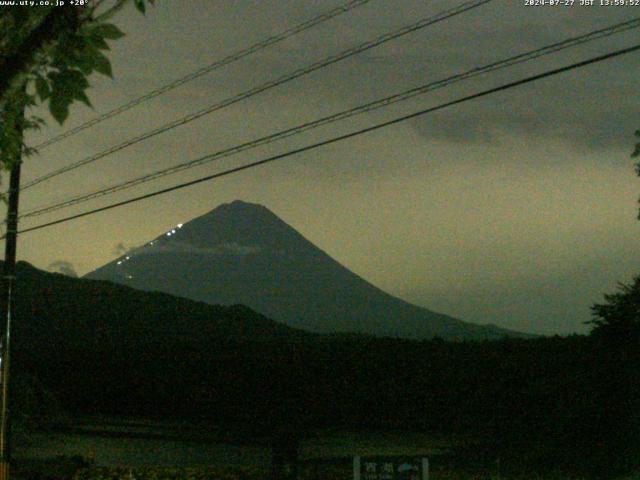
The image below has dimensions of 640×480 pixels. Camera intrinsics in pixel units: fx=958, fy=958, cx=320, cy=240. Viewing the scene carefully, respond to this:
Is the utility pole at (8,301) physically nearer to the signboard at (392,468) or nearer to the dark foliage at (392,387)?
the signboard at (392,468)

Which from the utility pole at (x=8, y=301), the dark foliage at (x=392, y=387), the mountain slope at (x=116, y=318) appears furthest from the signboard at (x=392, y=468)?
the mountain slope at (x=116, y=318)

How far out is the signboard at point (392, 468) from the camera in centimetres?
916

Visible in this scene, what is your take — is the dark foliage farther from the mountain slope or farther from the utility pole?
the mountain slope

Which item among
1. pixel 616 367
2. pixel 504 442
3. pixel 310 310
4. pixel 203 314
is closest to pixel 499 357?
pixel 504 442

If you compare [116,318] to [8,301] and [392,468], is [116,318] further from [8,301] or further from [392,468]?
[392,468]

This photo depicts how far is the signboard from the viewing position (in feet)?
30.0

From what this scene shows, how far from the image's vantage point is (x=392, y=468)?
9.23 metres

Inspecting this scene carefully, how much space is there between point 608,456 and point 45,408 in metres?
13.1

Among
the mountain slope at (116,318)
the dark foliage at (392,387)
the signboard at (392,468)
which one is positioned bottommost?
the signboard at (392,468)

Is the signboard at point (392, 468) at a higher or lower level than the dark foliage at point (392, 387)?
lower

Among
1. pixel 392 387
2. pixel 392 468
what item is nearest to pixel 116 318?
pixel 392 387

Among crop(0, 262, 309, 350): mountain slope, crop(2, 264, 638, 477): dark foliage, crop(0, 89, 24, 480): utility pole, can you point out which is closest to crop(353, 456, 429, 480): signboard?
crop(0, 89, 24, 480): utility pole

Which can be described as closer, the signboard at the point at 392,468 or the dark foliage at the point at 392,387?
the signboard at the point at 392,468

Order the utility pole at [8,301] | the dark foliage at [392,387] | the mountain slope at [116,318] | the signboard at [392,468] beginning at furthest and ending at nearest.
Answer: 1. the mountain slope at [116,318]
2. the dark foliage at [392,387]
3. the utility pole at [8,301]
4. the signboard at [392,468]
